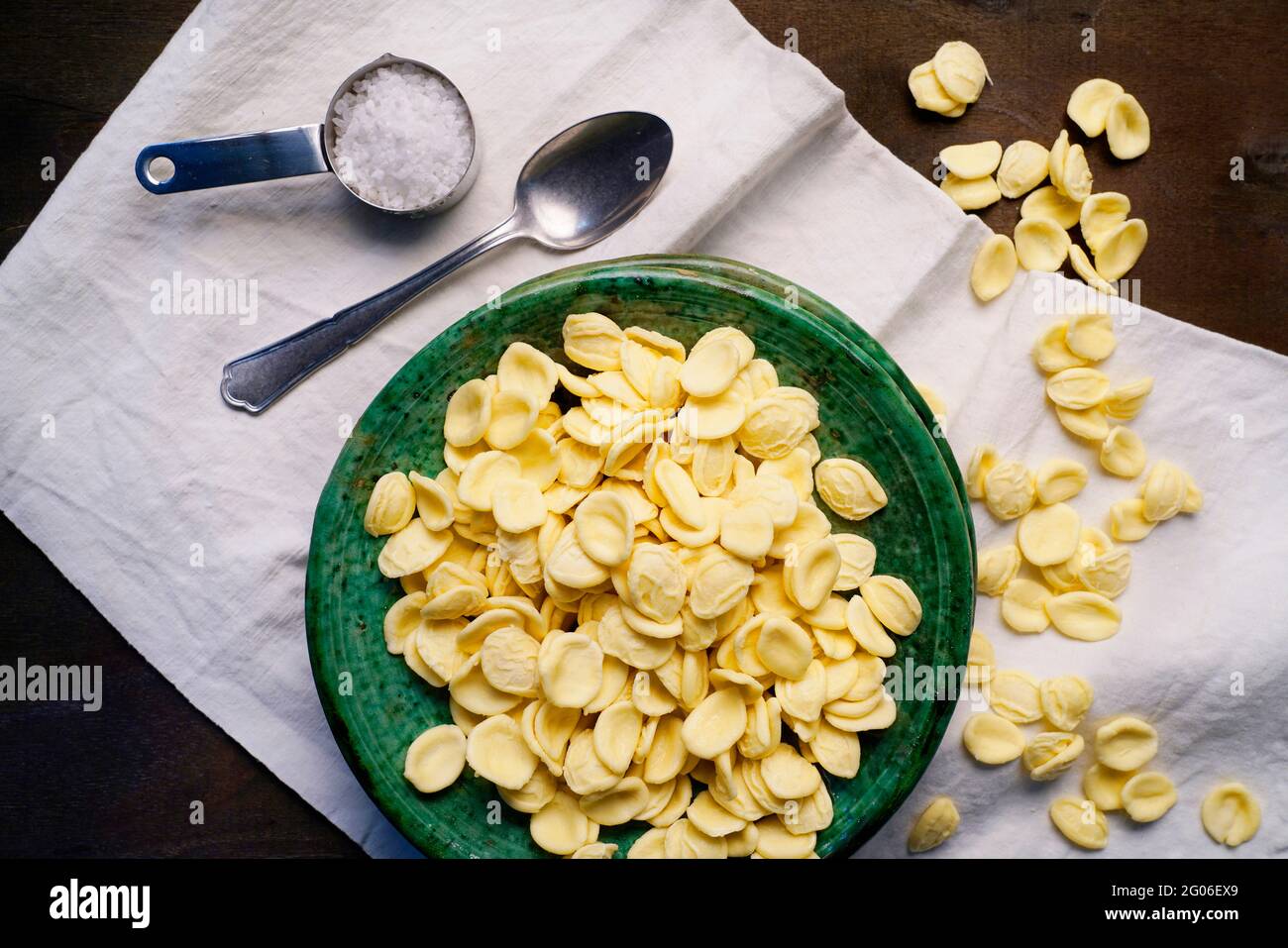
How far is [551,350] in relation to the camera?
79 cm

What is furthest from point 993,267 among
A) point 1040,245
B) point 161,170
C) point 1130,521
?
point 161,170

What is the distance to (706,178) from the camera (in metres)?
0.90

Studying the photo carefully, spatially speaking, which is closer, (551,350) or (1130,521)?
(551,350)

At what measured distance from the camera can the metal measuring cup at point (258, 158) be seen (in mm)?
881

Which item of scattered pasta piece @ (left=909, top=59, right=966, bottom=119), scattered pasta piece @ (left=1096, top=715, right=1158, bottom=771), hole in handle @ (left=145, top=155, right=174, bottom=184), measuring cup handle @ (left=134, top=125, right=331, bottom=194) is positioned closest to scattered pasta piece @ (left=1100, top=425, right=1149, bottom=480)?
scattered pasta piece @ (left=1096, top=715, right=1158, bottom=771)

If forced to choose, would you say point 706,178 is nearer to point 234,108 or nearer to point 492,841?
point 234,108

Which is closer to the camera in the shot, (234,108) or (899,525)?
(899,525)

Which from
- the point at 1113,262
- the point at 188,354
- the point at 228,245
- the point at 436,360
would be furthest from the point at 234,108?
the point at 1113,262

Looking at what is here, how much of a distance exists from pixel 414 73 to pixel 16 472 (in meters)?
0.55

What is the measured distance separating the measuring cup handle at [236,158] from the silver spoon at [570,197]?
14cm

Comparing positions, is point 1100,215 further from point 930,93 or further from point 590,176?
point 590,176

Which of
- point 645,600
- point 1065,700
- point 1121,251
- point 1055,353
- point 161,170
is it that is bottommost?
point 1065,700

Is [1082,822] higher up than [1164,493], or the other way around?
[1164,493]

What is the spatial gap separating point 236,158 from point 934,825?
91 cm
